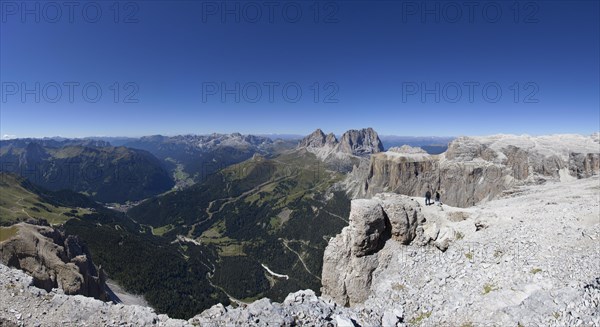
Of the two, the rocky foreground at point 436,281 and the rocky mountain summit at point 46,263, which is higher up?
the rocky foreground at point 436,281

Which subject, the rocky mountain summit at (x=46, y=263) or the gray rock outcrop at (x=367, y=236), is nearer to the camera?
the gray rock outcrop at (x=367, y=236)

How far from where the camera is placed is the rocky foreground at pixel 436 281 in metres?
21.3

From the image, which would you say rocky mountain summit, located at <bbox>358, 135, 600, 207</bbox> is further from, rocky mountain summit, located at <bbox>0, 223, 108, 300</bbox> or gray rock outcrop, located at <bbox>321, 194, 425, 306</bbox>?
rocky mountain summit, located at <bbox>0, 223, 108, 300</bbox>

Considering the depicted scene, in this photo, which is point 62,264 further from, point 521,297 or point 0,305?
→ point 521,297

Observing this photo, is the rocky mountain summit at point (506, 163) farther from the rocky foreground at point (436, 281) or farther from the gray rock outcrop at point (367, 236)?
the gray rock outcrop at point (367, 236)

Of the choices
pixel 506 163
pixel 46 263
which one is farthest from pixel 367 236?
pixel 506 163

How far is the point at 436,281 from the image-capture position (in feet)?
87.2

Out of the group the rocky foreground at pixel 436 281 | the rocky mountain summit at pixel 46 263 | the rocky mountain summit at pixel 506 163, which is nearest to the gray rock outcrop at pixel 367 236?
the rocky foreground at pixel 436 281

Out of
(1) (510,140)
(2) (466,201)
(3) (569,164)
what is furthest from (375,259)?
(1) (510,140)

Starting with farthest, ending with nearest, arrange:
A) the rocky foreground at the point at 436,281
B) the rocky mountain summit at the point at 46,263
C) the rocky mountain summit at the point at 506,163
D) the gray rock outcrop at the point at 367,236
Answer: the rocky mountain summit at the point at 506,163
the rocky mountain summit at the point at 46,263
the gray rock outcrop at the point at 367,236
the rocky foreground at the point at 436,281

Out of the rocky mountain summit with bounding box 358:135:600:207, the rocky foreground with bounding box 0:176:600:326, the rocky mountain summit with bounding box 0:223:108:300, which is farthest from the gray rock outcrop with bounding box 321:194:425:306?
the rocky mountain summit with bounding box 358:135:600:207

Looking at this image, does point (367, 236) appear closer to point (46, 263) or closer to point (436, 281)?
point (436, 281)

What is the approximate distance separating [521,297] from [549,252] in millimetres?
5834

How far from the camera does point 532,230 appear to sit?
28.0 meters
